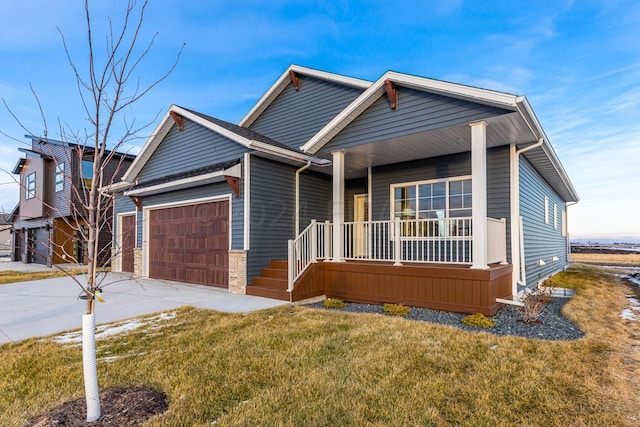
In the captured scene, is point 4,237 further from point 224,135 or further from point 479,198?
point 479,198

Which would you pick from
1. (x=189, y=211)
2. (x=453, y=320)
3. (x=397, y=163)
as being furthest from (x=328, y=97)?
(x=453, y=320)

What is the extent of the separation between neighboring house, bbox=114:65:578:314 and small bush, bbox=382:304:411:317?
48cm

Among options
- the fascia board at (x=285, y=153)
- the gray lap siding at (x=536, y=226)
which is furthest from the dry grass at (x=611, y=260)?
the fascia board at (x=285, y=153)

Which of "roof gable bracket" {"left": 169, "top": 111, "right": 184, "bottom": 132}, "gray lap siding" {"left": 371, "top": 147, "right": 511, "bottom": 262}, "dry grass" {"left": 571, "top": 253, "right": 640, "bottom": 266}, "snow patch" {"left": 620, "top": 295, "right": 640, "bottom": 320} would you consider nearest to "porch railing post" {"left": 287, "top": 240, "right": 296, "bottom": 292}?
"gray lap siding" {"left": 371, "top": 147, "right": 511, "bottom": 262}

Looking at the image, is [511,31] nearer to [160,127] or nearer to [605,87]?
[605,87]

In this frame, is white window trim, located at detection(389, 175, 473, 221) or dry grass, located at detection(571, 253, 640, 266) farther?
dry grass, located at detection(571, 253, 640, 266)

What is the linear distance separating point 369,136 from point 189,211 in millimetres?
5910

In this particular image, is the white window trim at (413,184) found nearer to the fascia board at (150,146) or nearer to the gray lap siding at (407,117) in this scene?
the gray lap siding at (407,117)

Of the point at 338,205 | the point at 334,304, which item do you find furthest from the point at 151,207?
the point at 334,304

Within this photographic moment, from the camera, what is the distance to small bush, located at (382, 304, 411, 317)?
20.1 ft

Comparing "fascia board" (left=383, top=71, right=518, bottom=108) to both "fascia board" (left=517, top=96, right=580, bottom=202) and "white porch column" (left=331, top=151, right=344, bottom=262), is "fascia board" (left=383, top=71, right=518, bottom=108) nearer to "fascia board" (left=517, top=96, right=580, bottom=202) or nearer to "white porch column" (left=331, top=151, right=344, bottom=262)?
"fascia board" (left=517, top=96, right=580, bottom=202)

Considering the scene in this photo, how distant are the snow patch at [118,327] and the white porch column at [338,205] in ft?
11.8

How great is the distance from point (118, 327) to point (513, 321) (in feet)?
21.0

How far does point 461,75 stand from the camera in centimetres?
1573
